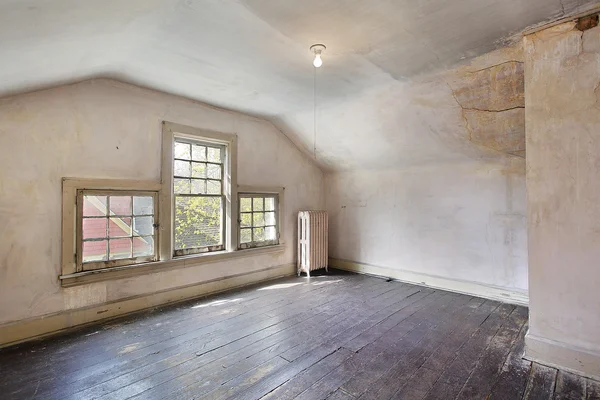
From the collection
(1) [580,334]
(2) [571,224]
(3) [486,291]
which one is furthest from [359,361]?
(3) [486,291]

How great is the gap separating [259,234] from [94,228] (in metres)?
2.18

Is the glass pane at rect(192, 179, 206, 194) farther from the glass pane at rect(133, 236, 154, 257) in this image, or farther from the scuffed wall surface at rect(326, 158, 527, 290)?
the scuffed wall surface at rect(326, 158, 527, 290)

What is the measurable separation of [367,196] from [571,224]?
9.82 ft

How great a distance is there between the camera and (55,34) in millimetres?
1805

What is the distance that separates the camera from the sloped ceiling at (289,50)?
1.90 m

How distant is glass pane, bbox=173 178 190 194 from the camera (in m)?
3.75

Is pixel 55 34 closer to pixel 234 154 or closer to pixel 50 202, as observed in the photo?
pixel 50 202

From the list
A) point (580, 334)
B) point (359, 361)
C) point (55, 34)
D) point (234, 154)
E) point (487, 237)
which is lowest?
point (359, 361)

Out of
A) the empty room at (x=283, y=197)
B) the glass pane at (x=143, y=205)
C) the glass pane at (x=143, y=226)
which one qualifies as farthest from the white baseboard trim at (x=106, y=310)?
the glass pane at (x=143, y=205)

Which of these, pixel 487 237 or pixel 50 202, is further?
pixel 487 237

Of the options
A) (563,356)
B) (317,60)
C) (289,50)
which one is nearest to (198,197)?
(289,50)

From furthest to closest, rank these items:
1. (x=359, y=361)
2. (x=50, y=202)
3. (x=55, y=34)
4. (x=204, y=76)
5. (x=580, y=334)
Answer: (x=204, y=76), (x=50, y=202), (x=359, y=361), (x=580, y=334), (x=55, y=34)

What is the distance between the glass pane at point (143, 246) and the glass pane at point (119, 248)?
6 centimetres

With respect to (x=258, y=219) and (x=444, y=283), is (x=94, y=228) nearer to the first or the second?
(x=258, y=219)
